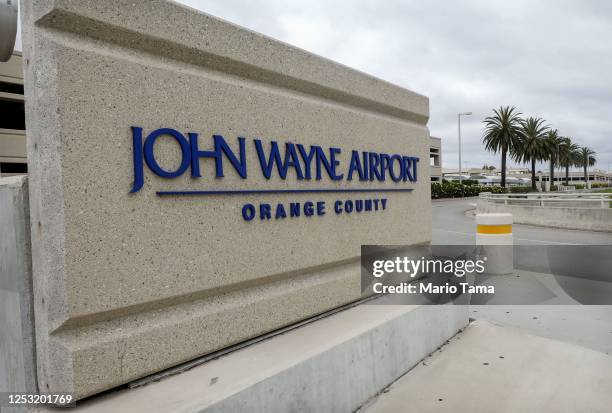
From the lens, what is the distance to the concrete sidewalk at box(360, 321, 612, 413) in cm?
329

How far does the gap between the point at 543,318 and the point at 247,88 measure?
4455 millimetres

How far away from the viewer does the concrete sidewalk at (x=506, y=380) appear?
329cm

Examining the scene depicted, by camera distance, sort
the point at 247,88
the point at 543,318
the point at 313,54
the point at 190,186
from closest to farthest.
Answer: the point at 190,186 < the point at 247,88 < the point at 313,54 < the point at 543,318

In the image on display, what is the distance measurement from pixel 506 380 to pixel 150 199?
319 centimetres

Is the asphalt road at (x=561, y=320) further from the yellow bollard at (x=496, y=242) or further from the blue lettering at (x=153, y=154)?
the blue lettering at (x=153, y=154)

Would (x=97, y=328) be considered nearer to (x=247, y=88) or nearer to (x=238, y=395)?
(x=238, y=395)

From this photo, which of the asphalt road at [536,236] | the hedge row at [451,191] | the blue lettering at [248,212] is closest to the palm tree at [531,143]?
the hedge row at [451,191]

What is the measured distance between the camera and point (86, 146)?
236cm

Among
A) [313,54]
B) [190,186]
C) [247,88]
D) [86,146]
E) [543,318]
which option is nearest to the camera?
[86,146]

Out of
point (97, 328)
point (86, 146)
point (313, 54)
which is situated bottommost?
point (97, 328)

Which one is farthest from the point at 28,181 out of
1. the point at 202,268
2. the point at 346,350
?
the point at 346,350

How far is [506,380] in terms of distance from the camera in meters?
3.66

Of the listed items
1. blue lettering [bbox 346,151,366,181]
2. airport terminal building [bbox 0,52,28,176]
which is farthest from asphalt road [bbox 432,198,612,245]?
airport terminal building [bbox 0,52,28,176]

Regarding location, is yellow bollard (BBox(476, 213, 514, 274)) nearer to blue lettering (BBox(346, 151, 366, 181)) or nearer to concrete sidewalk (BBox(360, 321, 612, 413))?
concrete sidewalk (BBox(360, 321, 612, 413))
